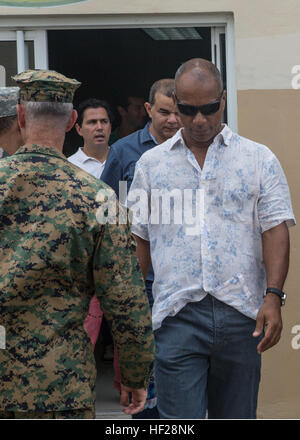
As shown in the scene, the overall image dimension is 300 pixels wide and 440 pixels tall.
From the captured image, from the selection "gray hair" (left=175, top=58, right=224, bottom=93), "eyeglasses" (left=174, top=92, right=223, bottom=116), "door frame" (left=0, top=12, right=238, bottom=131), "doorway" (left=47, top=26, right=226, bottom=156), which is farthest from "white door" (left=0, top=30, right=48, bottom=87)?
"eyeglasses" (left=174, top=92, right=223, bottom=116)

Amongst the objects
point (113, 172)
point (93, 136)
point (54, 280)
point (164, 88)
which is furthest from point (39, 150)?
point (93, 136)

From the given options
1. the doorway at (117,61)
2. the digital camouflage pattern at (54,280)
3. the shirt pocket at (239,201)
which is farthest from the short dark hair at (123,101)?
the digital camouflage pattern at (54,280)

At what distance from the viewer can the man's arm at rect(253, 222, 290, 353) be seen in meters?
3.56

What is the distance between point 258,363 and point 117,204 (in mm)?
1177

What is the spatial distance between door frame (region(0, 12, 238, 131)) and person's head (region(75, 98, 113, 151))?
0.93m

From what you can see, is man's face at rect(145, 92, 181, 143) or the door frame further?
the door frame

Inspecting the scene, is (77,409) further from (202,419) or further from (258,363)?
(258,363)

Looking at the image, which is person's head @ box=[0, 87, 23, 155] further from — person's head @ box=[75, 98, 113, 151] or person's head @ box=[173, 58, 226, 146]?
person's head @ box=[75, 98, 113, 151]

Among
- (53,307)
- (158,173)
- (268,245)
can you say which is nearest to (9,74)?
(158,173)

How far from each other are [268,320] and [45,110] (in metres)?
1.34

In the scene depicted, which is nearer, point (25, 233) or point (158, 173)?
point (25, 233)

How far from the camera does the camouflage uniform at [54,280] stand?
286cm

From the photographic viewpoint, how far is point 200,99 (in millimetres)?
3654
